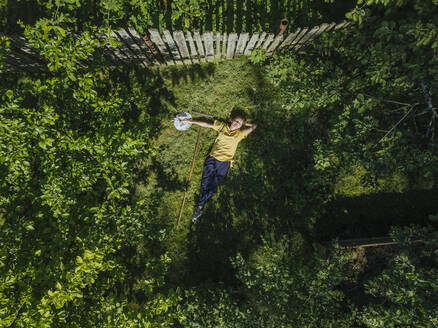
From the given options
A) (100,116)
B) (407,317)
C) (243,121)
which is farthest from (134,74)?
(407,317)

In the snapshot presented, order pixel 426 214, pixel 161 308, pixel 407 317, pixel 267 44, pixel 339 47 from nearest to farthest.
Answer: pixel 407 317, pixel 161 308, pixel 339 47, pixel 267 44, pixel 426 214

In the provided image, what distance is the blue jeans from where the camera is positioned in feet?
19.7

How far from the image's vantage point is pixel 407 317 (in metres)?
3.07

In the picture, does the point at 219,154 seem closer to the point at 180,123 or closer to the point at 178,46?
the point at 180,123

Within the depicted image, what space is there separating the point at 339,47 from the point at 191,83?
3.65 metres

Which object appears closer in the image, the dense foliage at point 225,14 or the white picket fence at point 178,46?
the white picket fence at point 178,46

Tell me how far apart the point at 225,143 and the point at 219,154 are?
0.33 metres

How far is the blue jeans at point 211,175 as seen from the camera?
6.01 meters

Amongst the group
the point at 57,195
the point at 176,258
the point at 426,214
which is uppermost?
the point at 57,195

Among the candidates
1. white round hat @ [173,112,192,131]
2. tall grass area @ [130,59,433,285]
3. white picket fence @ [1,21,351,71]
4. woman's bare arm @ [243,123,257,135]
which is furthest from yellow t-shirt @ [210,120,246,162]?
white picket fence @ [1,21,351,71]

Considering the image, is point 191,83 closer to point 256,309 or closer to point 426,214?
point 256,309

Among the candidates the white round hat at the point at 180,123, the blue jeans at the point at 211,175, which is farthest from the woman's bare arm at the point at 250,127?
the white round hat at the point at 180,123

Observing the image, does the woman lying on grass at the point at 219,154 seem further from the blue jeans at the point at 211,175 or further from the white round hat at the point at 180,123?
the white round hat at the point at 180,123

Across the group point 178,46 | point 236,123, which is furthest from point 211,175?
point 178,46
